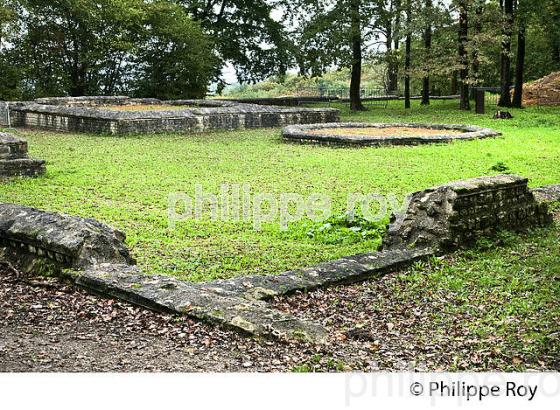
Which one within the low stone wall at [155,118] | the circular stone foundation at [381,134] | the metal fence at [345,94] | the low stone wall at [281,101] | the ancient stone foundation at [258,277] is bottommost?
the ancient stone foundation at [258,277]

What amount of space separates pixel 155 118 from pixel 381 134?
21.5 ft

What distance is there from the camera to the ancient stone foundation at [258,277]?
17.5ft

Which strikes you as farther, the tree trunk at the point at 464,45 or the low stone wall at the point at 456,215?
the tree trunk at the point at 464,45

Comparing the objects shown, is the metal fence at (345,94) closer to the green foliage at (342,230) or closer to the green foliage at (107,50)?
the green foliage at (107,50)

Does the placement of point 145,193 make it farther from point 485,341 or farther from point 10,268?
point 485,341

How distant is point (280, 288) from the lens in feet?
20.5

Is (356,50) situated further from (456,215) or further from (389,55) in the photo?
(456,215)

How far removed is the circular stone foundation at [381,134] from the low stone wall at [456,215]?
34.5 ft

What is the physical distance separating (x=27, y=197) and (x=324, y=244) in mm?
4878

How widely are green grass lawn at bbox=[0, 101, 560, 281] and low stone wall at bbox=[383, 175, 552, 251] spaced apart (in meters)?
0.70

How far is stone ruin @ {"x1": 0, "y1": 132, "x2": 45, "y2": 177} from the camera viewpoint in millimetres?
13148

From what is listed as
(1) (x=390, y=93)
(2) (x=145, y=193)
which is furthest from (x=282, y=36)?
(2) (x=145, y=193)

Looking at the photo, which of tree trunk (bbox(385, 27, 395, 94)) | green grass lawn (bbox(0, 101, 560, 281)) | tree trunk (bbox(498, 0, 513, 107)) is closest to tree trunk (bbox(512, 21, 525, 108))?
tree trunk (bbox(498, 0, 513, 107))

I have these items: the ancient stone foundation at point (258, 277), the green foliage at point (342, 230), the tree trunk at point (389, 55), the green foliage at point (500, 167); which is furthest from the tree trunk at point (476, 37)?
the ancient stone foundation at point (258, 277)
